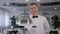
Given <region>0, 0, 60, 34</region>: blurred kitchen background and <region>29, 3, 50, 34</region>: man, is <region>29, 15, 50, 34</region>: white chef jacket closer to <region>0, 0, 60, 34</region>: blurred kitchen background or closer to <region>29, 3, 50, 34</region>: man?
<region>29, 3, 50, 34</region>: man

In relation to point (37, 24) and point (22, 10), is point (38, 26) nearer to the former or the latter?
point (37, 24)

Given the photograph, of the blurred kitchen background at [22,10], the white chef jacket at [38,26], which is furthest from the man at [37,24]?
the blurred kitchen background at [22,10]

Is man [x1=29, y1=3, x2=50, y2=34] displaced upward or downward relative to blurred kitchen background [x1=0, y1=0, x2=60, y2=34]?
downward

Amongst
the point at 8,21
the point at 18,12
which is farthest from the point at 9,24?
the point at 18,12

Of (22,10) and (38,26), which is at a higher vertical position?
(22,10)

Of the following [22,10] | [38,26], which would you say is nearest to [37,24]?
[38,26]

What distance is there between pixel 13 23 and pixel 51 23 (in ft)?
2.99

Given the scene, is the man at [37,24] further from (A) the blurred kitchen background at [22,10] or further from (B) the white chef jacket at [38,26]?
(A) the blurred kitchen background at [22,10]

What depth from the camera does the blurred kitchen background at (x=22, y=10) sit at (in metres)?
2.87

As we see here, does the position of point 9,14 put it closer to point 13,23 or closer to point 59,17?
point 13,23

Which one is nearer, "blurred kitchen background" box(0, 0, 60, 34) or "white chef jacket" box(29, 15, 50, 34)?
"white chef jacket" box(29, 15, 50, 34)

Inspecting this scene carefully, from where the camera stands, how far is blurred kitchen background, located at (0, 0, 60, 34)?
9.42 ft

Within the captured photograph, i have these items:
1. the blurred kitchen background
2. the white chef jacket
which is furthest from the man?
the blurred kitchen background

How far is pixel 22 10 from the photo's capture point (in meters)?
2.90
